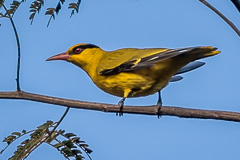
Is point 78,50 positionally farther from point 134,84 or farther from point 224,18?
point 224,18

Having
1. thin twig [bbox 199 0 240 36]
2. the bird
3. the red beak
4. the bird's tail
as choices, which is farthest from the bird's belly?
thin twig [bbox 199 0 240 36]

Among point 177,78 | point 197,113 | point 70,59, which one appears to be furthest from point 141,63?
point 197,113

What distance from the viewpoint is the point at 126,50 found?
430 cm

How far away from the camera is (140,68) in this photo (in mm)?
3697

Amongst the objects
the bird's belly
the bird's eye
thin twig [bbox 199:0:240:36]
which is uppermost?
the bird's eye

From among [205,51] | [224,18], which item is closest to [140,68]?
[205,51]

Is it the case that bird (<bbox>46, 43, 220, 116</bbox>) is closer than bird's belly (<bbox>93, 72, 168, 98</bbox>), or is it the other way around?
bird (<bbox>46, 43, 220, 116</bbox>)

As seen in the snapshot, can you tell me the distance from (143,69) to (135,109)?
36.6 inches

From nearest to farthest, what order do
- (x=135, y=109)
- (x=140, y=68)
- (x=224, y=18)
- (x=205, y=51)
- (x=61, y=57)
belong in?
(x=224, y=18), (x=135, y=109), (x=205, y=51), (x=140, y=68), (x=61, y=57)

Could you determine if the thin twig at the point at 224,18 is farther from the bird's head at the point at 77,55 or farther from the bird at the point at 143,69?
the bird's head at the point at 77,55

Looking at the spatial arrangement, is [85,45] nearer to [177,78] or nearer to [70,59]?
[70,59]

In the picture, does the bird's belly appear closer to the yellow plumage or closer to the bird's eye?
the yellow plumage

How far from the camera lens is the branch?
236cm

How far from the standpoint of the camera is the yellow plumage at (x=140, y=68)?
3429mm
